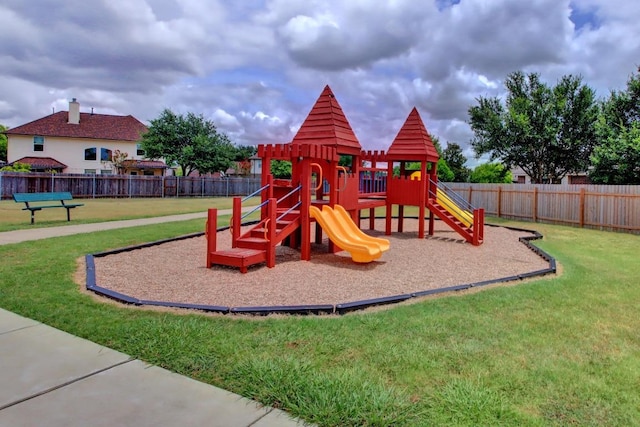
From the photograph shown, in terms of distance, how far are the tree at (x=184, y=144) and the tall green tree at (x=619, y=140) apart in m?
34.3

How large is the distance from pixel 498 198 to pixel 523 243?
10.7 meters

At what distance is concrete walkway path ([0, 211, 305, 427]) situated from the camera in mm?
2717

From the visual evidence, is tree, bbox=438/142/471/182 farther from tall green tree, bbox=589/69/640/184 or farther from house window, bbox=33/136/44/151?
house window, bbox=33/136/44/151

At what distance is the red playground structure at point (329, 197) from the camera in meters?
7.84

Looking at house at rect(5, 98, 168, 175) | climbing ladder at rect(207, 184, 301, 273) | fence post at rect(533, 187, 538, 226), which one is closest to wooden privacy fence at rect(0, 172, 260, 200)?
house at rect(5, 98, 168, 175)

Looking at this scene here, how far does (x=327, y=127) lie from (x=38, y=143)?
150 ft

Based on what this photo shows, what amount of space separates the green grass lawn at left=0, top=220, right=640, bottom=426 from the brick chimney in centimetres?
4740

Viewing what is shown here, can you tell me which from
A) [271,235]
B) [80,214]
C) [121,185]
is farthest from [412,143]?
[121,185]

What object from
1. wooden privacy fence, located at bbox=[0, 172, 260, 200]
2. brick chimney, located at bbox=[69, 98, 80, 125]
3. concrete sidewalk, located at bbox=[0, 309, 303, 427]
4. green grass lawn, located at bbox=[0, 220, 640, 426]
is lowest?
concrete sidewalk, located at bbox=[0, 309, 303, 427]

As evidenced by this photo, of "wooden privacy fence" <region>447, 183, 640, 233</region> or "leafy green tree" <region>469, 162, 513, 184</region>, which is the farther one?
"leafy green tree" <region>469, 162, 513, 184</region>

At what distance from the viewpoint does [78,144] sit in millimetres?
45250

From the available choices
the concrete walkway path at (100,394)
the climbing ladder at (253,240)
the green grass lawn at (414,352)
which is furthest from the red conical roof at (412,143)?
the concrete walkway path at (100,394)

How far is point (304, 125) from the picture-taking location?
1048 cm

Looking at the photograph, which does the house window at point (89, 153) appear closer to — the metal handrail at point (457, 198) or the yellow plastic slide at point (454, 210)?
the metal handrail at point (457, 198)
